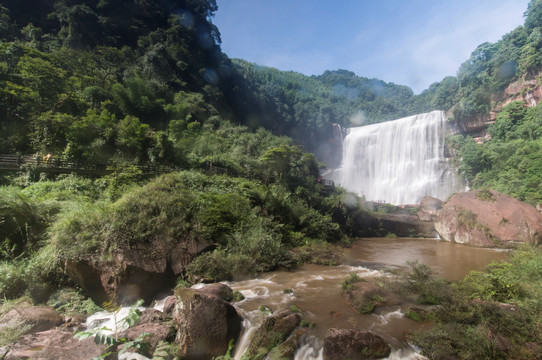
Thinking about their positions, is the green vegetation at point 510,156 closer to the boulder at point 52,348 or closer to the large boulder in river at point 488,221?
the large boulder in river at point 488,221

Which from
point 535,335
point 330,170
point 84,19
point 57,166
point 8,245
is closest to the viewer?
point 535,335

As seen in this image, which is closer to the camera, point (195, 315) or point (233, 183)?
point (195, 315)

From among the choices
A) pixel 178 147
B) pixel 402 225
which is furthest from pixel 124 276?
pixel 402 225

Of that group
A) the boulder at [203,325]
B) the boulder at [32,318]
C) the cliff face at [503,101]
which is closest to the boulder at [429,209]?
the cliff face at [503,101]

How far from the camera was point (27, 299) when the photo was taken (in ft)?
20.7

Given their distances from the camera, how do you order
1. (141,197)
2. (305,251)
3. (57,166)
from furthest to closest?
(57,166) < (305,251) < (141,197)

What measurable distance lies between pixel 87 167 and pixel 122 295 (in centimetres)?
971

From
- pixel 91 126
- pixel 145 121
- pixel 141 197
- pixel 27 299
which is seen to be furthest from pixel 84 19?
pixel 27 299

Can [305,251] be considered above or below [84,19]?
below

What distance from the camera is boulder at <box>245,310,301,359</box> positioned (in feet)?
14.7

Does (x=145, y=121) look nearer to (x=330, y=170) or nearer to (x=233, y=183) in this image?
(x=233, y=183)

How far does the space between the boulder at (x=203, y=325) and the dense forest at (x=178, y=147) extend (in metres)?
2.85

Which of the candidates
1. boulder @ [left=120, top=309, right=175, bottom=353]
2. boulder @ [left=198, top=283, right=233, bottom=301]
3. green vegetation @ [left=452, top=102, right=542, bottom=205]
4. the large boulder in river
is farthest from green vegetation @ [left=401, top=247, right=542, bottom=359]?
green vegetation @ [left=452, top=102, right=542, bottom=205]

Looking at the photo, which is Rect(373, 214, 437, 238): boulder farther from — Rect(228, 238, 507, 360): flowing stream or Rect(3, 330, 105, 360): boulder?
Rect(3, 330, 105, 360): boulder
